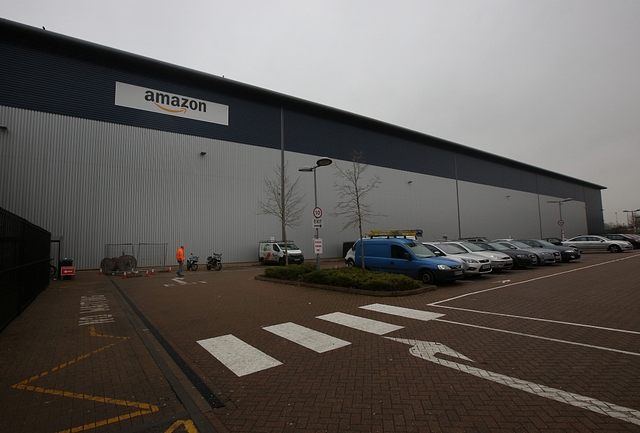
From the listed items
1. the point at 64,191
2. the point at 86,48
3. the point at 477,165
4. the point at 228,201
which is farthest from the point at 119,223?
the point at 477,165

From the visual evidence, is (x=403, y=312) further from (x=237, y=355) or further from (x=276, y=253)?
(x=276, y=253)

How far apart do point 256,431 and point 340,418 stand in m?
0.79

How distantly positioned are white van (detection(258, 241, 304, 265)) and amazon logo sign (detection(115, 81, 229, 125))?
34.4ft

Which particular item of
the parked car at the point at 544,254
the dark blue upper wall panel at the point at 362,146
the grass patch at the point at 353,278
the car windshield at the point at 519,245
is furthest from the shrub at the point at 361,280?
the dark blue upper wall panel at the point at 362,146

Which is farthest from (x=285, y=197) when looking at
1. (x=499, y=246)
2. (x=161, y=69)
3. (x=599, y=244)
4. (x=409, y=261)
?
(x=599, y=244)

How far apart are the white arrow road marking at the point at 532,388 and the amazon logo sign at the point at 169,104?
24948 millimetres

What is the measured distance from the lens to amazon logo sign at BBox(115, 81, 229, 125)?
906 inches

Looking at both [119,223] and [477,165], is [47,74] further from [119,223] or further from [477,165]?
[477,165]

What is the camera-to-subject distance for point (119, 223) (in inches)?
858

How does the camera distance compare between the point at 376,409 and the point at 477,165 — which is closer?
the point at 376,409

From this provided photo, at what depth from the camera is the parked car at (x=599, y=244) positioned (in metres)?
28.9

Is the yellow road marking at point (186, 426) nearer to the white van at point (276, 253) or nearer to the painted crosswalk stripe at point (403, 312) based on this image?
the painted crosswalk stripe at point (403, 312)

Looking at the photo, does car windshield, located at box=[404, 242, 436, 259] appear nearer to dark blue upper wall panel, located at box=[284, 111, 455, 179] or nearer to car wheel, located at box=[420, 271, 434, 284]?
car wheel, located at box=[420, 271, 434, 284]

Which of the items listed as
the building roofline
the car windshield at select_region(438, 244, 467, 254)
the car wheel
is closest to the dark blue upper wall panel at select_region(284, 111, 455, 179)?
the building roofline
